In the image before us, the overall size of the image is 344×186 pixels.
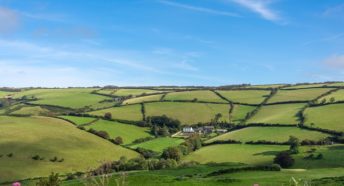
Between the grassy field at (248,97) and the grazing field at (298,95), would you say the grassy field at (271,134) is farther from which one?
the grassy field at (248,97)

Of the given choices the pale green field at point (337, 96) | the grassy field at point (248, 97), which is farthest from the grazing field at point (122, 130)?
the pale green field at point (337, 96)

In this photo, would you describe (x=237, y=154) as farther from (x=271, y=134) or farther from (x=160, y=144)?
(x=160, y=144)

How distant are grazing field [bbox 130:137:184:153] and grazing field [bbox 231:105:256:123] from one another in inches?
1191

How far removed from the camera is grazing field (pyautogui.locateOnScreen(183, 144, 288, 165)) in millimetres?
103250

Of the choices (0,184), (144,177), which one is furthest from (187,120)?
(144,177)

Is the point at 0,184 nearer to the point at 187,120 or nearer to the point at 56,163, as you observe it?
the point at 56,163

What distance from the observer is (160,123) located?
158250mm

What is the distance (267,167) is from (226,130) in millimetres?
83965

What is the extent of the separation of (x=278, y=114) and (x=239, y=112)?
60.8 ft

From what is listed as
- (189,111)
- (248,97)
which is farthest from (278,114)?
(248,97)

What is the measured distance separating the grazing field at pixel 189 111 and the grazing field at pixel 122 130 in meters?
16.9

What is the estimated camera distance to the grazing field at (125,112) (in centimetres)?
15962

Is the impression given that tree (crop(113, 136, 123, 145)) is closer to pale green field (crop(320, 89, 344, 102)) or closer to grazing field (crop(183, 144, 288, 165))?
grazing field (crop(183, 144, 288, 165))

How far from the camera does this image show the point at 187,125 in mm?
159750
